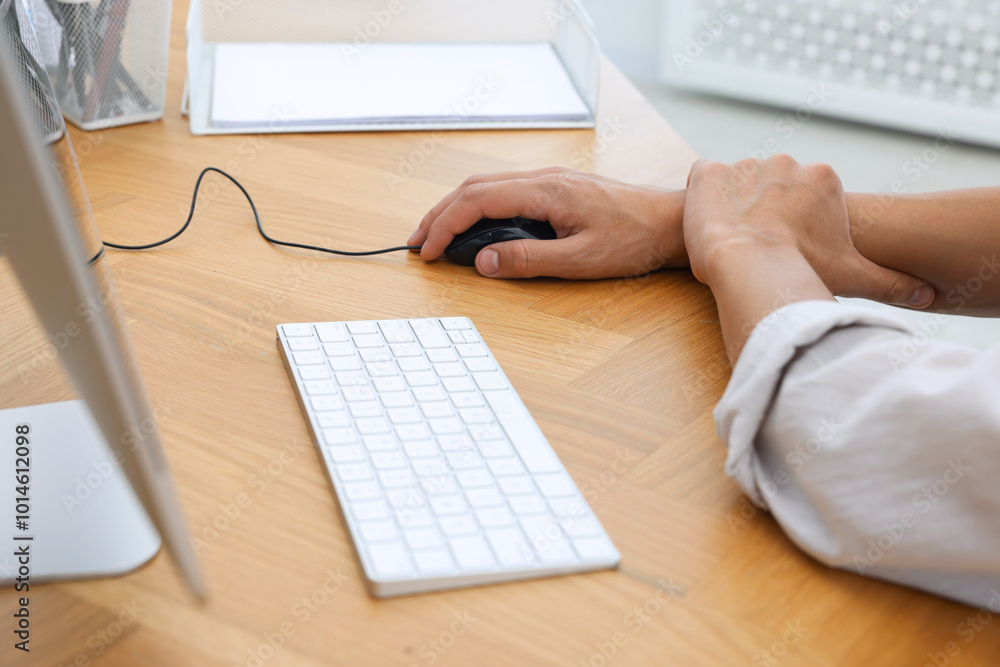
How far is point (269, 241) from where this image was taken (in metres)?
0.79

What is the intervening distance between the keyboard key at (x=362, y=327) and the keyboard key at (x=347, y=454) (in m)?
0.14

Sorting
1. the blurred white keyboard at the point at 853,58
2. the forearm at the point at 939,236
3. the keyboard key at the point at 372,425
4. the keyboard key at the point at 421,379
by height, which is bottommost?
the blurred white keyboard at the point at 853,58

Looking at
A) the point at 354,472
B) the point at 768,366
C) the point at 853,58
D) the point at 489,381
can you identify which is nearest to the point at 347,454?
the point at 354,472

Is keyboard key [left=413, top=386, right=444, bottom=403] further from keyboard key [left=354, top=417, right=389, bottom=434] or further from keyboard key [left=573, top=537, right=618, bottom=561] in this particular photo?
keyboard key [left=573, top=537, right=618, bottom=561]

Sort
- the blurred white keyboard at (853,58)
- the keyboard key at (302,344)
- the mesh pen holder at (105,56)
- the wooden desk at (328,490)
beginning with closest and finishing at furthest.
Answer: the wooden desk at (328,490)
the keyboard key at (302,344)
the mesh pen holder at (105,56)
the blurred white keyboard at (853,58)

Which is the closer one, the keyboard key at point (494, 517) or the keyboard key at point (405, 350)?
the keyboard key at point (494, 517)

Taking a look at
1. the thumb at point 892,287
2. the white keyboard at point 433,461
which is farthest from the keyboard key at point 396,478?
the thumb at point 892,287

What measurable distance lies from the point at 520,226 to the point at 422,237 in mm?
92

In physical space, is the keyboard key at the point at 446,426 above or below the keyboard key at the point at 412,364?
above

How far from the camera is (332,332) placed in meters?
0.64

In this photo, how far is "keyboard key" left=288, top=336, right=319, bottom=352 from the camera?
620 mm

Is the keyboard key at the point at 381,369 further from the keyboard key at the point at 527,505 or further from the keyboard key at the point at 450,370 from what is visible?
the keyboard key at the point at 527,505

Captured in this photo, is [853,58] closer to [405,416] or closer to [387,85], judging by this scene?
[387,85]

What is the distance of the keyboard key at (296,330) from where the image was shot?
2.08 feet
